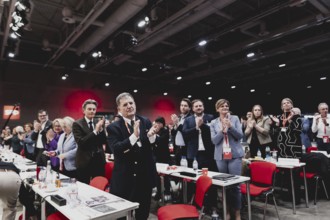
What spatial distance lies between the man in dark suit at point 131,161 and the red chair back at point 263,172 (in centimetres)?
186

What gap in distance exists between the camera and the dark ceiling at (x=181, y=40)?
568 cm

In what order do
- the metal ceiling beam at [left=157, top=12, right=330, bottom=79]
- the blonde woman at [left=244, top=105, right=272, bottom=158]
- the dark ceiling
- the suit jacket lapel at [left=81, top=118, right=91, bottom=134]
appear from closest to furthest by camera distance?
the suit jacket lapel at [left=81, top=118, right=91, bottom=134], the blonde woman at [left=244, top=105, right=272, bottom=158], the dark ceiling, the metal ceiling beam at [left=157, top=12, right=330, bottom=79]

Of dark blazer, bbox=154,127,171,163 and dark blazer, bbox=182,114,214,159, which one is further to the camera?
dark blazer, bbox=154,127,171,163

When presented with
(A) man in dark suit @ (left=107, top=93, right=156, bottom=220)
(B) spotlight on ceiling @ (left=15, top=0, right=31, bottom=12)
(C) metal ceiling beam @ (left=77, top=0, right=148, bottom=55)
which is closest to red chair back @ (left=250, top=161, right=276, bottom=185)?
(A) man in dark suit @ (left=107, top=93, right=156, bottom=220)

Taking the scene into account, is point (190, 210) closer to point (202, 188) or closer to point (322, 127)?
point (202, 188)

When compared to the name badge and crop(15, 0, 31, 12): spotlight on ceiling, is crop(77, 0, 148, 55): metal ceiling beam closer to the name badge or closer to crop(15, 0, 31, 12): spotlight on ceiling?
crop(15, 0, 31, 12): spotlight on ceiling

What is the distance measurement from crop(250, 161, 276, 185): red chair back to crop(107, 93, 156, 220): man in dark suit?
6.12ft

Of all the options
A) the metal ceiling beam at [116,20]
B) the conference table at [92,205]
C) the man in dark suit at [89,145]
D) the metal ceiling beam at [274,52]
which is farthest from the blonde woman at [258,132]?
the metal ceiling beam at [274,52]

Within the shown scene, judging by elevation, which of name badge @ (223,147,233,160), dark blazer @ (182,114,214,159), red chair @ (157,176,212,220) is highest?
dark blazer @ (182,114,214,159)

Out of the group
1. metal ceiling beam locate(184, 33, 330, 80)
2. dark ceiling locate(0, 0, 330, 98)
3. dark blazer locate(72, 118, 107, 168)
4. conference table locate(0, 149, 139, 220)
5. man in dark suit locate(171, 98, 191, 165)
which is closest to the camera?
conference table locate(0, 149, 139, 220)

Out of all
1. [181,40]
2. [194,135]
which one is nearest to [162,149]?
[194,135]

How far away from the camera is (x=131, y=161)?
214 centimetres

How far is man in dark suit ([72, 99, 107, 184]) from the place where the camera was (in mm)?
3004

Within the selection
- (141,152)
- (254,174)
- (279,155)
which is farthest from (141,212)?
(279,155)
